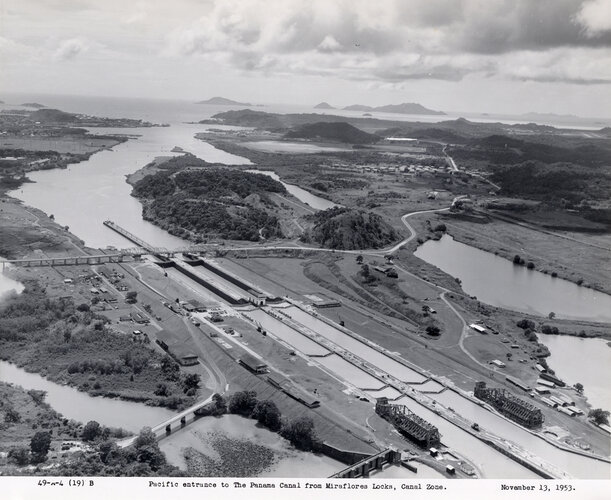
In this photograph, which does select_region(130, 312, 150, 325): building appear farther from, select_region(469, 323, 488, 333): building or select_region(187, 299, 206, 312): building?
select_region(469, 323, 488, 333): building

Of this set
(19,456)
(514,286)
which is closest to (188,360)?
(19,456)

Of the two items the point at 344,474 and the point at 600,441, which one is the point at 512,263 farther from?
the point at 344,474

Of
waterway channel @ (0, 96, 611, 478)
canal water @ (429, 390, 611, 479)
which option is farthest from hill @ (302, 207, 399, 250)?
canal water @ (429, 390, 611, 479)

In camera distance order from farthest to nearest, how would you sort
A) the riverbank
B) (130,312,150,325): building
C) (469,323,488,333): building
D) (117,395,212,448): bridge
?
the riverbank, (469,323,488,333): building, (130,312,150,325): building, (117,395,212,448): bridge

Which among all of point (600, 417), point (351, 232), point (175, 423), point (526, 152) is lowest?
point (600, 417)

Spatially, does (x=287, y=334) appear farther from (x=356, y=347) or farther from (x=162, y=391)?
(x=162, y=391)
